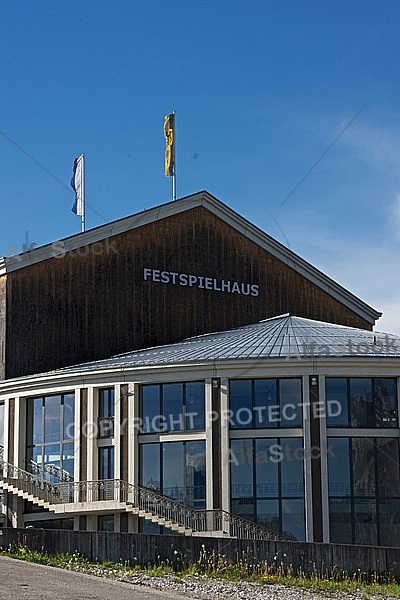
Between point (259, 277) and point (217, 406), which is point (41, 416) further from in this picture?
point (259, 277)

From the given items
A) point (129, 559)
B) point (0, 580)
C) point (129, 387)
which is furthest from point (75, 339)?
point (0, 580)

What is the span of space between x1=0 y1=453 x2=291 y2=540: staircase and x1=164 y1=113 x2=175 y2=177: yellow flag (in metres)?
21.0

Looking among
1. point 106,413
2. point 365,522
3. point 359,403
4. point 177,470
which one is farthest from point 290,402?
point 106,413

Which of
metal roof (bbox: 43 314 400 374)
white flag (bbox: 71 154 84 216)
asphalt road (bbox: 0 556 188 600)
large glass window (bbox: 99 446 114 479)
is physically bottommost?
asphalt road (bbox: 0 556 188 600)

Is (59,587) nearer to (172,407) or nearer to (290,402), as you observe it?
(290,402)

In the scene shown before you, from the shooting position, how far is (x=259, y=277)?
2282 inches

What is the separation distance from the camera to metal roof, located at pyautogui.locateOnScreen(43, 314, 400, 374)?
41156 mm

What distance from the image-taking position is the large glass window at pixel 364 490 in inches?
1542

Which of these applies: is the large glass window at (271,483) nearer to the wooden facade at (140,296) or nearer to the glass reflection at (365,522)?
the glass reflection at (365,522)

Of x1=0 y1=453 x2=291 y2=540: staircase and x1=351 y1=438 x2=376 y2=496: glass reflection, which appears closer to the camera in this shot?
x1=0 y1=453 x2=291 y2=540: staircase

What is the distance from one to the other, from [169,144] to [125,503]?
80.8 ft

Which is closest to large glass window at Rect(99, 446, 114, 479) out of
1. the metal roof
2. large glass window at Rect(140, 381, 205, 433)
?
large glass window at Rect(140, 381, 205, 433)

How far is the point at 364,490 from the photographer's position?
3950cm

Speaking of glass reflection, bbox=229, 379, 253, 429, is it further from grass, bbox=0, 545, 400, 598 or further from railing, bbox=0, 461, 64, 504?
grass, bbox=0, 545, 400, 598
